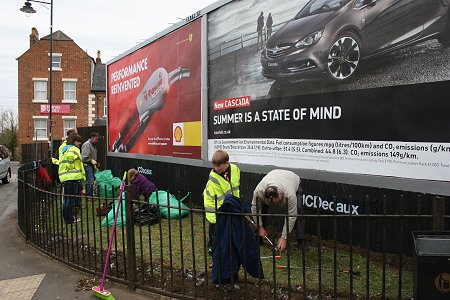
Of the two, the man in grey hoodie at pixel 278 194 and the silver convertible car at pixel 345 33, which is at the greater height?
the silver convertible car at pixel 345 33

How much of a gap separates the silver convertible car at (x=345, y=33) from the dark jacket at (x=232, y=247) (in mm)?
2422

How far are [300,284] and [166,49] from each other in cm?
690

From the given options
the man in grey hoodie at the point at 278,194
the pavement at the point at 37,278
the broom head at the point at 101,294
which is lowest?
the pavement at the point at 37,278

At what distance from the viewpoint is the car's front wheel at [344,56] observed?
4.76 meters

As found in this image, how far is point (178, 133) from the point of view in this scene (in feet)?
28.9

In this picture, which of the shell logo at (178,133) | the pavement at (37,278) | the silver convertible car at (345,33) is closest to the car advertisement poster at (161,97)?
the shell logo at (178,133)

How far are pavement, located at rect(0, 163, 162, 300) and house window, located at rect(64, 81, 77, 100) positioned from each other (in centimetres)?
2784

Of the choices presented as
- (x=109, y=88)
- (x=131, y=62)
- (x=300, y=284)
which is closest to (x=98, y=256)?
(x=300, y=284)

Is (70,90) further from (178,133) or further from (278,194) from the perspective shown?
(278,194)

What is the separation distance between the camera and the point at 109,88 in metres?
13.5

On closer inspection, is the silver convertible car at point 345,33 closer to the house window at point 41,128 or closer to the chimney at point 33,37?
the house window at point 41,128

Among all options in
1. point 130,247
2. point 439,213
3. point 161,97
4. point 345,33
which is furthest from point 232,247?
point 161,97

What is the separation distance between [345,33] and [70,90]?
101 ft

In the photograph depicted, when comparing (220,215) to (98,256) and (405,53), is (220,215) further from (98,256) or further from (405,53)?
(405,53)
